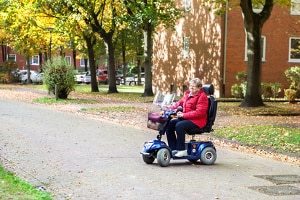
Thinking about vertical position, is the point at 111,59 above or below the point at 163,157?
above

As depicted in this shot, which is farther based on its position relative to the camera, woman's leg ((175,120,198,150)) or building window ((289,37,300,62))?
building window ((289,37,300,62))

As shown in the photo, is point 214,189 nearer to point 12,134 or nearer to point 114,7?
point 12,134

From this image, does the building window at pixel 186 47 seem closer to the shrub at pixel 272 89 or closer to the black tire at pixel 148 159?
the shrub at pixel 272 89

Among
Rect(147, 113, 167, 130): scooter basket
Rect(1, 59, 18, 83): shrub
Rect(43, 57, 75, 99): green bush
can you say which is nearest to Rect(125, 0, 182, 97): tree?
Rect(43, 57, 75, 99): green bush

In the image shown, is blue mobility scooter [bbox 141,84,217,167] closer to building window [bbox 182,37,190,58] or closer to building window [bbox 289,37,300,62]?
building window [bbox 289,37,300,62]

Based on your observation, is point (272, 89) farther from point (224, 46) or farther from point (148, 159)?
point (148, 159)

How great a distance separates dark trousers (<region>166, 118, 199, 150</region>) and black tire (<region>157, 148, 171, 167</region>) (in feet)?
1.01

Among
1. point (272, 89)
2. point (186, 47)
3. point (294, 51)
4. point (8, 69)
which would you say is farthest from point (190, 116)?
point (8, 69)

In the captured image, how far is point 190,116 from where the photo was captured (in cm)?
962

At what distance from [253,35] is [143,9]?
294 inches

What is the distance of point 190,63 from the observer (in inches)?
1326

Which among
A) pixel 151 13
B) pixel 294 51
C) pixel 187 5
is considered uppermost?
pixel 187 5

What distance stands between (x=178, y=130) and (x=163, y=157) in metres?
0.53

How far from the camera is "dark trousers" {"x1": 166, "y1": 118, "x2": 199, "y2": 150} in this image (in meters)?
9.68
